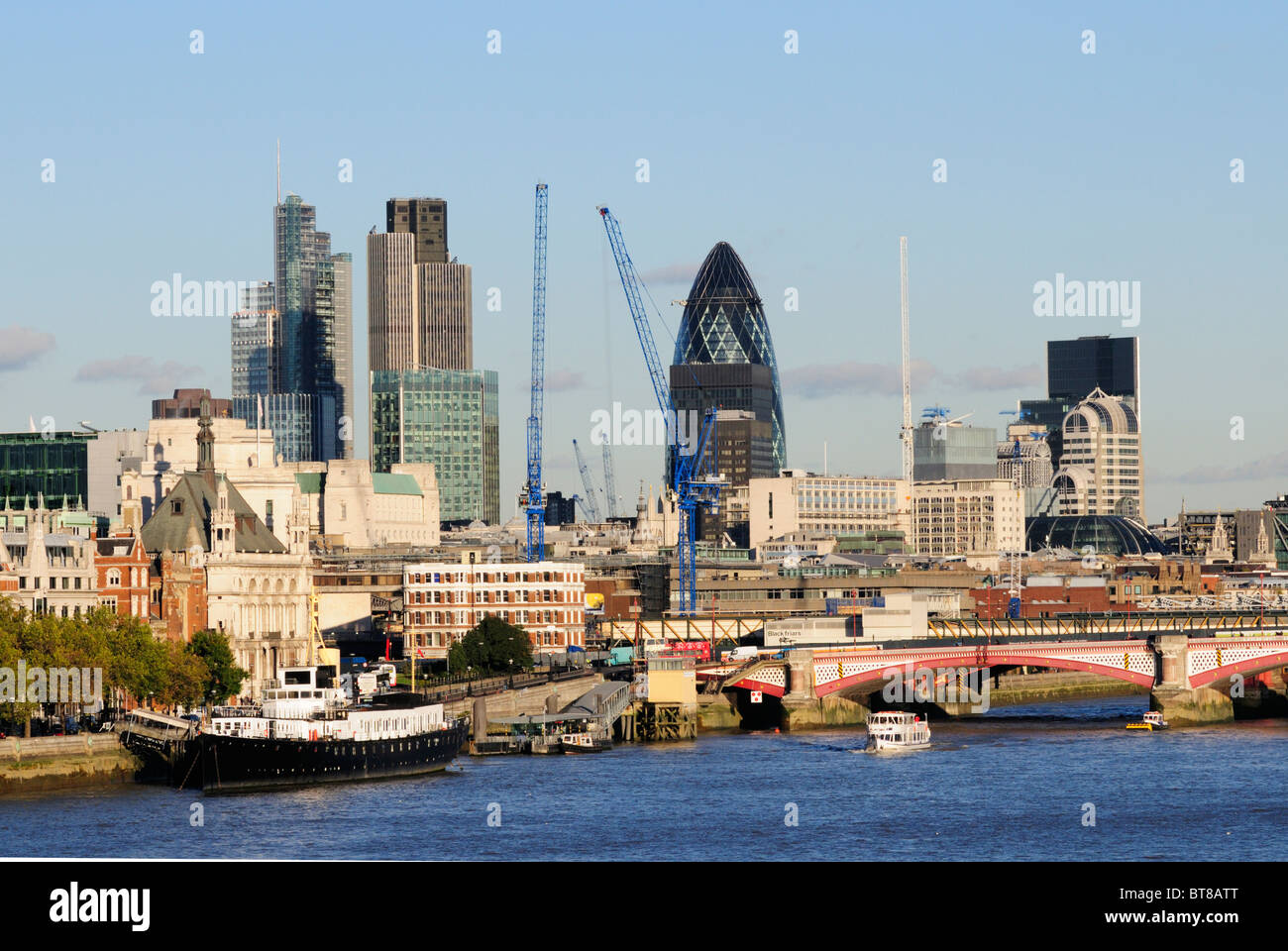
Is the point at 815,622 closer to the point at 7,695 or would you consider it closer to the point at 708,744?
the point at 708,744

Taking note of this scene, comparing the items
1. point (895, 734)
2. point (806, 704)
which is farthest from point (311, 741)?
point (806, 704)

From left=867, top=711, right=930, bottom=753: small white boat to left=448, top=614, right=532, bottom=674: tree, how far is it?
34.2m

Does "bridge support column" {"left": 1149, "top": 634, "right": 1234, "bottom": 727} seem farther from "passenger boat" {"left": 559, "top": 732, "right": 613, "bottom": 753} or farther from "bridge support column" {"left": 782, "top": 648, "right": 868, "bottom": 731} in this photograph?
"passenger boat" {"left": 559, "top": 732, "right": 613, "bottom": 753}

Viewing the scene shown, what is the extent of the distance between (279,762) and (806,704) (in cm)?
4177

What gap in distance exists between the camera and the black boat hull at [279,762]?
271ft

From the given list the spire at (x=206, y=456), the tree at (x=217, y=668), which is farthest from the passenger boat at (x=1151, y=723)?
the spire at (x=206, y=456)

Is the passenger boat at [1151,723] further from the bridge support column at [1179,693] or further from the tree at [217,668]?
the tree at [217,668]
